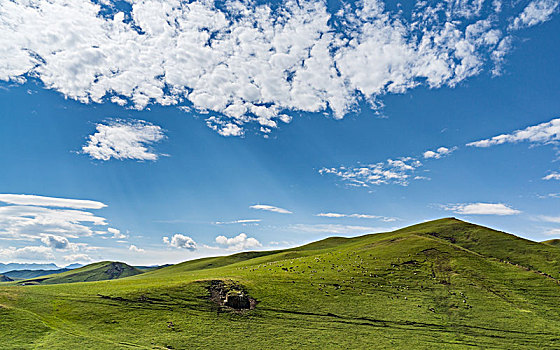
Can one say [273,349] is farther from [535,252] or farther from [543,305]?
[535,252]

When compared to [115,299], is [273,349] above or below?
below

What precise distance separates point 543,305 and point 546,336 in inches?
570

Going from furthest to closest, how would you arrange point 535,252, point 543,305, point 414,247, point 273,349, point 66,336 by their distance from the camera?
point 414,247, point 535,252, point 543,305, point 273,349, point 66,336

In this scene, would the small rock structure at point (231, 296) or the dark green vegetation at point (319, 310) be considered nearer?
the dark green vegetation at point (319, 310)

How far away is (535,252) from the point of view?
95.7 meters

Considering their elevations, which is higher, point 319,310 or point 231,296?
point 231,296

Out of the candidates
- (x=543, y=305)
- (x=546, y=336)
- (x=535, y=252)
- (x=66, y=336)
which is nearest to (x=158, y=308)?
(x=66, y=336)

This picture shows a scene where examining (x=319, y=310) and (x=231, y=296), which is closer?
(x=231, y=296)

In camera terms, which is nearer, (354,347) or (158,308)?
(354,347)

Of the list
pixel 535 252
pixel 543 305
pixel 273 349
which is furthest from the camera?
Result: pixel 535 252

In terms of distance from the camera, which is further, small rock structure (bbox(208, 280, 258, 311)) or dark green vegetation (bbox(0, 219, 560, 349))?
small rock structure (bbox(208, 280, 258, 311))

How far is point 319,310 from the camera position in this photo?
62.7 meters

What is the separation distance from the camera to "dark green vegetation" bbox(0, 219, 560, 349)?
47.8 metres

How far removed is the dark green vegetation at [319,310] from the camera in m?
47.8
